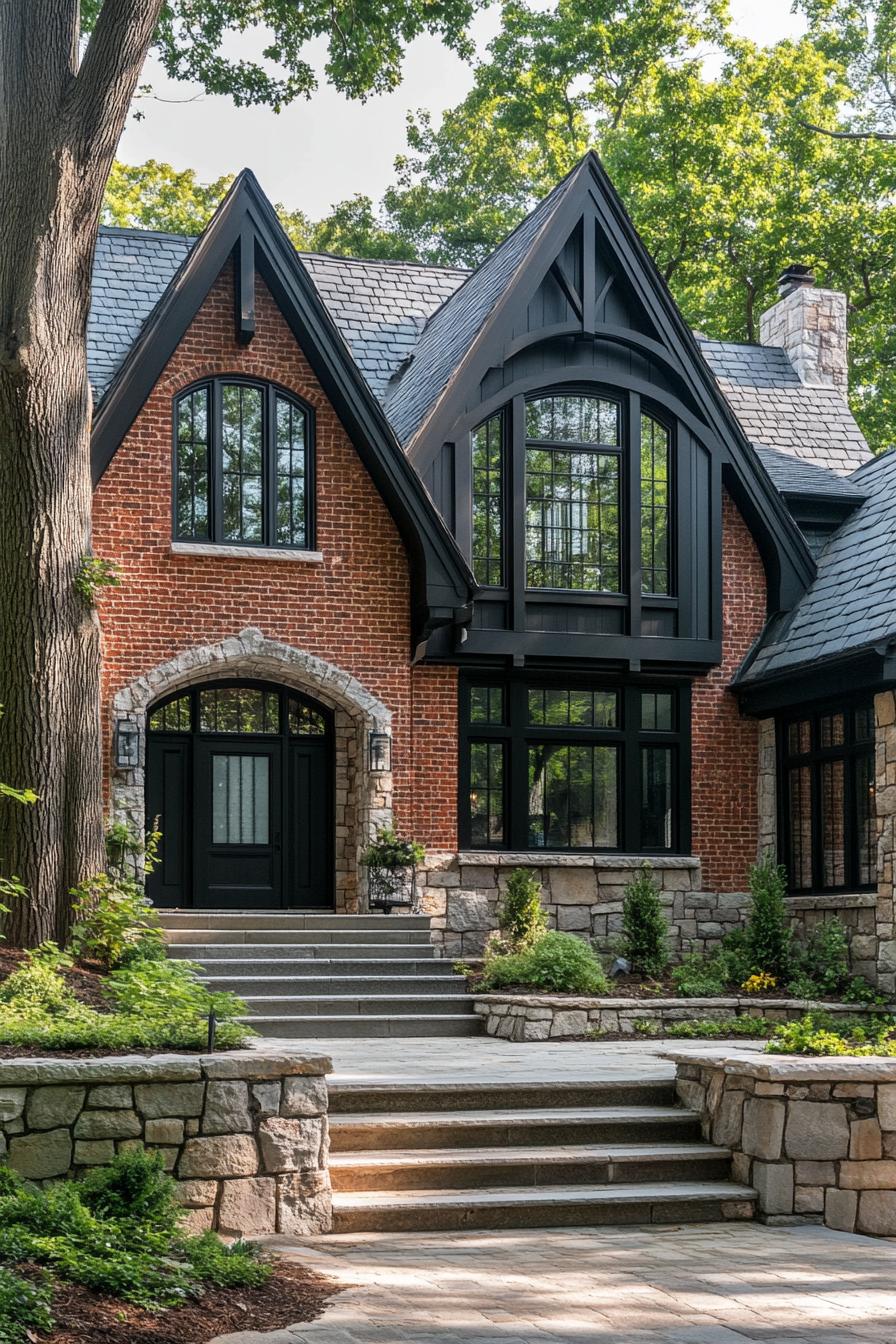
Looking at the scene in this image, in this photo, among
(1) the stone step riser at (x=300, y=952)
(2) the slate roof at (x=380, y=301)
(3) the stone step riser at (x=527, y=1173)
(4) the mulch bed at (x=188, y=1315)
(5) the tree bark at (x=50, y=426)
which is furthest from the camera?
(2) the slate roof at (x=380, y=301)

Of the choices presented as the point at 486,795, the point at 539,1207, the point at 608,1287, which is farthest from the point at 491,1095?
the point at 486,795

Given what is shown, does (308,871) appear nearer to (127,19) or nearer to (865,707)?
(865,707)

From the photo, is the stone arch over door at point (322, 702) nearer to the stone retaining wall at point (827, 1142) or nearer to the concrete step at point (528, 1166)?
the concrete step at point (528, 1166)

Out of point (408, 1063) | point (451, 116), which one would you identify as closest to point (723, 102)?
point (451, 116)

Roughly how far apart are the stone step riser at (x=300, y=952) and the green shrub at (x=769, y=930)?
3.22 m

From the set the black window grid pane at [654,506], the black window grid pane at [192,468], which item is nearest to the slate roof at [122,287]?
the black window grid pane at [192,468]

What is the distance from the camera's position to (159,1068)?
287 inches

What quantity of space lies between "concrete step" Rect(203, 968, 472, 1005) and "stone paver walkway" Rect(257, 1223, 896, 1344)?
5.46 metres

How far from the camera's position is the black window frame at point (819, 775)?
15.4 meters

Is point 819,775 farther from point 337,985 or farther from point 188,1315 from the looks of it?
point 188,1315

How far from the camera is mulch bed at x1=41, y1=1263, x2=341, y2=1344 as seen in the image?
18.0 ft

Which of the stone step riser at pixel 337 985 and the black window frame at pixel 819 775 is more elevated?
the black window frame at pixel 819 775

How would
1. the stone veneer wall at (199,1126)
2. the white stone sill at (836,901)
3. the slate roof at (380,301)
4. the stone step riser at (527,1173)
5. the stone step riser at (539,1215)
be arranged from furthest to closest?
the slate roof at (380,301) < the white stone sill at (836,901) < the stone step riser at (527,1173) < the stone step riser at (539,1215) < the stone veneer wall at (199,1126)

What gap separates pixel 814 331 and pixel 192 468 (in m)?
9.85
